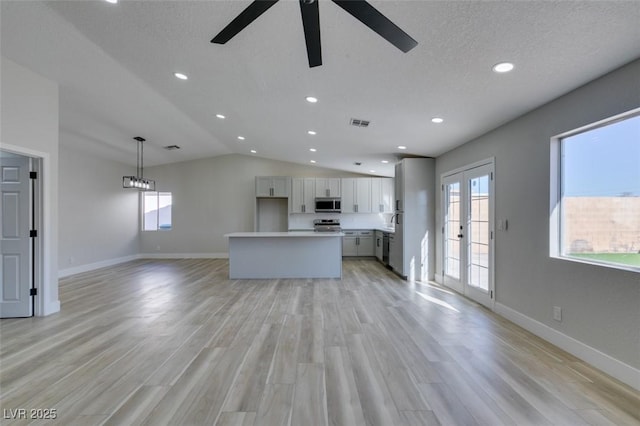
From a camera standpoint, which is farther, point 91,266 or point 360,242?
point 360,242

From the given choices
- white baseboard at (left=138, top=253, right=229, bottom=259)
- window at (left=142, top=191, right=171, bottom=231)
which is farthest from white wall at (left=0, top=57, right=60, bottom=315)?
window at (left=142, top=191, right=171, bottom=231)

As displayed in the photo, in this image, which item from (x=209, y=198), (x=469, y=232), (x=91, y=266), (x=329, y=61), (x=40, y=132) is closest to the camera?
(x=329, y=61)

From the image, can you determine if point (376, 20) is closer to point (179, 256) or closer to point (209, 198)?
point (209, 198)

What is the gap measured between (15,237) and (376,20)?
4.89 meters

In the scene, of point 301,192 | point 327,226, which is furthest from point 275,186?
point 327,226

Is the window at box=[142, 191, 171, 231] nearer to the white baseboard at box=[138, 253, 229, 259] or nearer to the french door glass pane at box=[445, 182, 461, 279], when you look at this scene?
the white baseboard at box=[138, 253, 229, 259]

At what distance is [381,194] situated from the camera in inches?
339

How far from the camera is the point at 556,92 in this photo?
8.93 ft

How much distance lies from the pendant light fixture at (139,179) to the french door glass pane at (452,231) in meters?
6.24

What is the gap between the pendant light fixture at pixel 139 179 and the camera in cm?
599

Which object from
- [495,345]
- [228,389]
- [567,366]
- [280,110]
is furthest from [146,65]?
[567,366]

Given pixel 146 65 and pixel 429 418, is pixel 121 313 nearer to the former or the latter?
pixel 146 65

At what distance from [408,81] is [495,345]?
2.76 metres

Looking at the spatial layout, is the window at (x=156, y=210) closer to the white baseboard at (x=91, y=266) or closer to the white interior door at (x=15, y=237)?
the white baseboard at (x=91, y=266)
